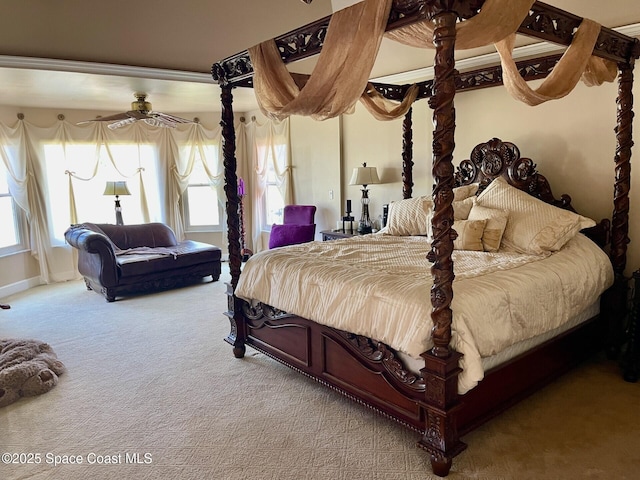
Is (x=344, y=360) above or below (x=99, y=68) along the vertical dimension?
below

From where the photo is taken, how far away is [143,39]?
427cm

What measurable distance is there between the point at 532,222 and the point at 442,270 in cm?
172

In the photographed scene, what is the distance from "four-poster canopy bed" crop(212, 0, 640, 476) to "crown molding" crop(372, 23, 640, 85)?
9.5 inches

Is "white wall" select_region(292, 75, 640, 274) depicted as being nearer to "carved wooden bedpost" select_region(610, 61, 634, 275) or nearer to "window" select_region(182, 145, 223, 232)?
"carved wooden bedpost" select_region(610, 61, 634, 275)

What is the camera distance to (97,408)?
3055 mm

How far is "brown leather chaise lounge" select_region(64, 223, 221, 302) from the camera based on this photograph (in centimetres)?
552

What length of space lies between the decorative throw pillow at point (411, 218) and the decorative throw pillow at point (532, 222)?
1.91ft

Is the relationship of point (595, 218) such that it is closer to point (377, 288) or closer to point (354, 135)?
point (377, 288)

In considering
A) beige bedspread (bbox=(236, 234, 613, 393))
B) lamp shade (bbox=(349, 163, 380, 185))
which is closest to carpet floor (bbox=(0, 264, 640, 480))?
beige bedspread (bbox=(236, 234, 613, 393))

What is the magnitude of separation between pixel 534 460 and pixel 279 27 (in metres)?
4.30

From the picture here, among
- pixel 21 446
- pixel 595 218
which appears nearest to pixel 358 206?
pixel 595 218

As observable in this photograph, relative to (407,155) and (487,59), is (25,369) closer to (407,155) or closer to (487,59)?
(407,155)

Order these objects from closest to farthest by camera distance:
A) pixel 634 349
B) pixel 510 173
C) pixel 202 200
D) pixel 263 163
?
1. pixel 634 349
2. pixel 510 173
3. pixel 263 163
4. pixel 202 200

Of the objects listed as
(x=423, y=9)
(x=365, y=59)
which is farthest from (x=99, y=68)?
(x=423, y=9)
